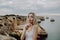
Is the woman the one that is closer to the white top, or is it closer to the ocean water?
the white top

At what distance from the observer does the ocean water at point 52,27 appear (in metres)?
2.88

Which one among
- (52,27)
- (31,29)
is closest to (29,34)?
(31,29)

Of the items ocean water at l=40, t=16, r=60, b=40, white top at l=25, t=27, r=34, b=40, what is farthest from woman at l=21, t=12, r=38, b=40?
ocean water at l=40, t=16, r=60, b=40

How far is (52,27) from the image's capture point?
2.90m

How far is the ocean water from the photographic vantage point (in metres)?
2.88

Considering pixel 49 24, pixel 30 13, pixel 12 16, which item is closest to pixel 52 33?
pixel 49 24

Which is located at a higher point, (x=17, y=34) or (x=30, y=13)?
(x=30, y=13)

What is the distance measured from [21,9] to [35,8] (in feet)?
0.72

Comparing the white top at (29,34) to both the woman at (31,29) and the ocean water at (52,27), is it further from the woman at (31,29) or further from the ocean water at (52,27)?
the ocean water at (52,27)

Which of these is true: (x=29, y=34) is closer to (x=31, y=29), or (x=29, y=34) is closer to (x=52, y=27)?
(x=31, y=29)

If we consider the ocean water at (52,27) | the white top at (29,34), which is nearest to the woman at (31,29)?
the white top at (29,34)

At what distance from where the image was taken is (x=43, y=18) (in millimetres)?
2902

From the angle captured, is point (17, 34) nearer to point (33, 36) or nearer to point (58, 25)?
point (33, 36)

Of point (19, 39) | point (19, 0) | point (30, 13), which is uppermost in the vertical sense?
point (19, 0)
